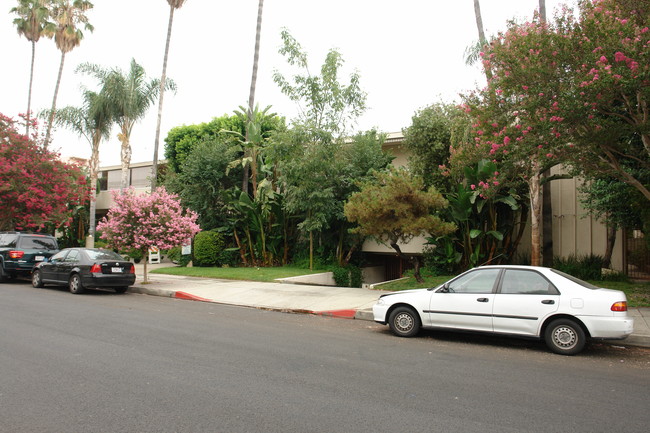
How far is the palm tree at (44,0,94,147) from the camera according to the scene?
96.0ft

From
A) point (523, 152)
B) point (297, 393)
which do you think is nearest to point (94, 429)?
point (297, 393)

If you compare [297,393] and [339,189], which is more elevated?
[339,189]

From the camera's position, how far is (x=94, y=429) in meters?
4.17

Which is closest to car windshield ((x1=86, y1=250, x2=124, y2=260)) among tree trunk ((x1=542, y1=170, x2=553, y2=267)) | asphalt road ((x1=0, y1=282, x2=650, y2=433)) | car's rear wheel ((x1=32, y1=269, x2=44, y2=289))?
car's rear wheel ((x1=32, y1=269, x2=44, y2=289))

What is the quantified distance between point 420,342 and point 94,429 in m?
5.63

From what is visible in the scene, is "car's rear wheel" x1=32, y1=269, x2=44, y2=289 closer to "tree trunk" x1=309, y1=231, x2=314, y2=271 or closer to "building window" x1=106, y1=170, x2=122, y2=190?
"tree trunk" x1=309, y1=231, x2=314, y2=271

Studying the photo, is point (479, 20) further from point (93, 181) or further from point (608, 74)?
point (93, 181)

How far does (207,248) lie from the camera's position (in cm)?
2230

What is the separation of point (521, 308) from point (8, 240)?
17.8 metres

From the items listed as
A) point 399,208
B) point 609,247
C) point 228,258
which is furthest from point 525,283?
point 228,258

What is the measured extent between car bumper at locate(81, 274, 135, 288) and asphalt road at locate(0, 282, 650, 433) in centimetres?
460

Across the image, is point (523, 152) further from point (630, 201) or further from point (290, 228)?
point (290, 228)

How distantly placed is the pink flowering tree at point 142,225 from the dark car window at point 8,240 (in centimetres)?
404

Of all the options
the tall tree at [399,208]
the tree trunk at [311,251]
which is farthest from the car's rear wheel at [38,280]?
the tall tree at [399,208]
